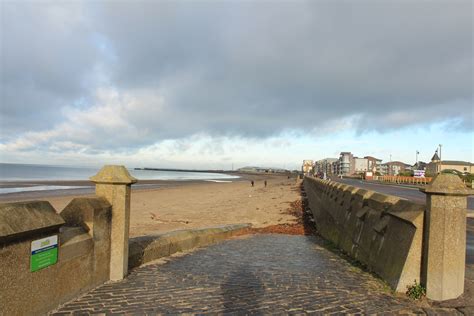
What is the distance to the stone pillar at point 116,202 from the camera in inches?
220

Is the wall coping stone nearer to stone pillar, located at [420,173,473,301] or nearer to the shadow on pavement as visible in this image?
the shadow on pavement

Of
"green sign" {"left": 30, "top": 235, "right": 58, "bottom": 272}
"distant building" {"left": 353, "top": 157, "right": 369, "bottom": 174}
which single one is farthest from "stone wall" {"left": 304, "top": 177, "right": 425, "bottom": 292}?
"distant building" {"left": 353, "top": 157, "right": 369, "bottom": 174}

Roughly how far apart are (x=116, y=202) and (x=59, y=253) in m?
1.29

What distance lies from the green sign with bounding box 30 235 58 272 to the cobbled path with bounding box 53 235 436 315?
68 centimetres

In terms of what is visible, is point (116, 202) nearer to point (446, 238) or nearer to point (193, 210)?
point (446, 238)

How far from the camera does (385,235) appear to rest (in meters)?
6.00

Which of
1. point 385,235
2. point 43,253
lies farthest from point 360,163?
point 43,253

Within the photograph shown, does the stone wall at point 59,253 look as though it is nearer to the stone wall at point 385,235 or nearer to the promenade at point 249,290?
the promenade at point 249,290

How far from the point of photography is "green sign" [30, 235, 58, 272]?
4008 millimetres

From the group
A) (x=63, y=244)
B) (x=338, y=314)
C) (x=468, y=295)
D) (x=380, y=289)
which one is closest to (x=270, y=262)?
(x=380, y=289)

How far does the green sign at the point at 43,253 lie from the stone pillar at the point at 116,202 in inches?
49.3

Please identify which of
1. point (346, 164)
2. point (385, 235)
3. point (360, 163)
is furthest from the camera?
point (360, 163)

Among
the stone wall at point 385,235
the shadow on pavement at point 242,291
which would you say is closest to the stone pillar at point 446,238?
the stone wall at point 385,235

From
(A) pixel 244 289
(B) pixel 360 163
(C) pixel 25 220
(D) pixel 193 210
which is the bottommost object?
(D) pixel 193 210
